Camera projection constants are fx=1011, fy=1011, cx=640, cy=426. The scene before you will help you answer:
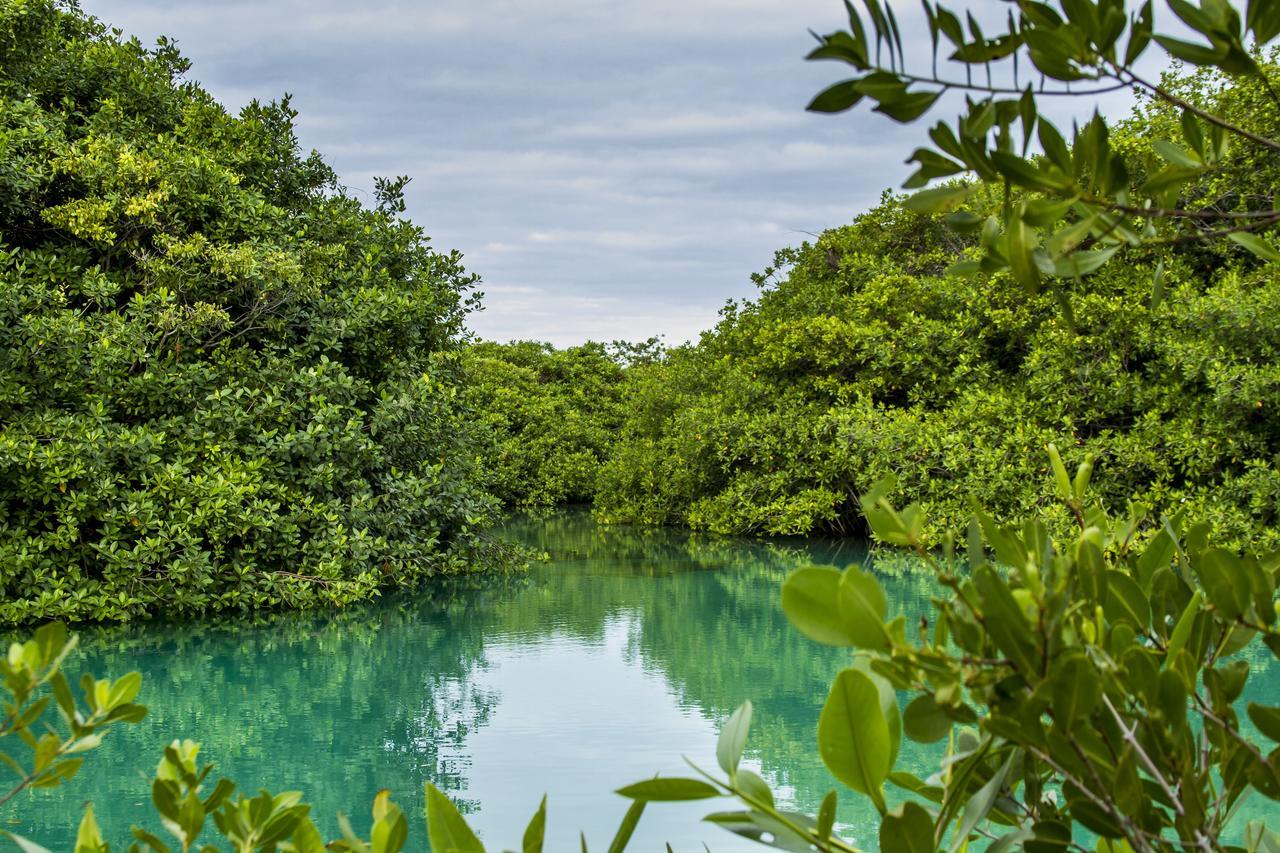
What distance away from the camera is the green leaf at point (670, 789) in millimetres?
645

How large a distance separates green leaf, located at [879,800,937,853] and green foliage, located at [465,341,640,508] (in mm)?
18193

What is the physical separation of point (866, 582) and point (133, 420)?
25.7ft

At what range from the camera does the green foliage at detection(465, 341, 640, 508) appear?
20.3 metres

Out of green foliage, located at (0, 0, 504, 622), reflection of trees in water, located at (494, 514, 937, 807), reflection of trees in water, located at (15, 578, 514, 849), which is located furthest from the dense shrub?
green foliage, located at (0, 0, 504, 622)

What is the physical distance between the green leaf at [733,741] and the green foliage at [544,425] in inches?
712

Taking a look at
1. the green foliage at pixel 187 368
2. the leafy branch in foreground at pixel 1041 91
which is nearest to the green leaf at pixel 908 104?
the leafy branch in foreground at pixel 1041 91

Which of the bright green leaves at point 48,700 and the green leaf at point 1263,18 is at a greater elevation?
the green leaf at point 1263,18

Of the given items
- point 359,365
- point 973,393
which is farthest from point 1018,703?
point 973,393

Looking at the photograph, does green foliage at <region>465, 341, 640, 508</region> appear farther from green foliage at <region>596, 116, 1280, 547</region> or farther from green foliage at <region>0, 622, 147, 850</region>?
green foliage at <region>0, 622, 147, 850</region>

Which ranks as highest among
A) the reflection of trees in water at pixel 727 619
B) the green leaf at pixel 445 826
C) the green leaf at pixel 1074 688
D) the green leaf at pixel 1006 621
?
the green leaf at pixel 1006 621

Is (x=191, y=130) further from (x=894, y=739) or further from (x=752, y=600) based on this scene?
(x=894, y=739)

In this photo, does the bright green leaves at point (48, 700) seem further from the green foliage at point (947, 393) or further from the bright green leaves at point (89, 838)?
the green foliage at point (947, 393)

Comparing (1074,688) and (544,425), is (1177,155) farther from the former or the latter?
(544,425)

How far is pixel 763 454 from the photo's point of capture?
41.6 ft
